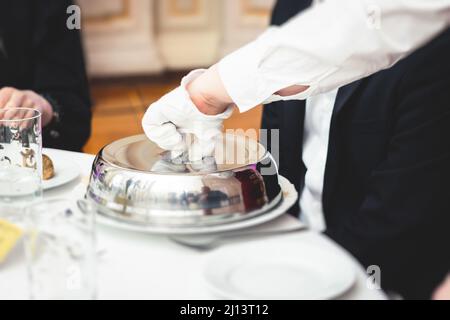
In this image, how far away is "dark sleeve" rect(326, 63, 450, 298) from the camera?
1107mm

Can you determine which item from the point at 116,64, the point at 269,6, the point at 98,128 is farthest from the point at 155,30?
the point at 98,128

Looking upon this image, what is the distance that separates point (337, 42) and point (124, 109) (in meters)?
2.65

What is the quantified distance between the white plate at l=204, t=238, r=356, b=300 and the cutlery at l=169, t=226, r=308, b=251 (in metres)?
0.03

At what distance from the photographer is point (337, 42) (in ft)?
2.50

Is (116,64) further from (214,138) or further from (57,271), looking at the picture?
(57,271)

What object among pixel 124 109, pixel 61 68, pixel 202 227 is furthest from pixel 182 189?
pixel 124 109

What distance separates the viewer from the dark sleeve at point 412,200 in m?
1.11

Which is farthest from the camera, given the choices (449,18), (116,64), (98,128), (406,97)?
(116,64)

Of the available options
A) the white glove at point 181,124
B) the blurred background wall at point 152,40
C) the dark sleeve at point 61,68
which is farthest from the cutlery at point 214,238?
the blurred background wall at point 152,40

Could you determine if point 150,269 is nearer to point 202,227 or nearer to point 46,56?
point 202,227

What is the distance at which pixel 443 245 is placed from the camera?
1.14 meters

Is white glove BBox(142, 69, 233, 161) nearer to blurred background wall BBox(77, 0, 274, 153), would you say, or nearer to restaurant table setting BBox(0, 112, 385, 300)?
restaurant table setting BBox(0, 112, 385, 300)
